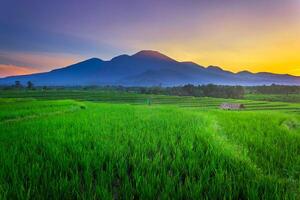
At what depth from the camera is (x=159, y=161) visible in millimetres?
2736

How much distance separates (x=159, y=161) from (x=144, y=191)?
2.80 ft

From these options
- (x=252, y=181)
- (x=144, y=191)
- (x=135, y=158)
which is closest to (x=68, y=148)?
(x=135, y=158)

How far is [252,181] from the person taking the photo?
210 cm

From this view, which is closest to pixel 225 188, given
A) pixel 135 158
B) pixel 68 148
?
pixel 135 158

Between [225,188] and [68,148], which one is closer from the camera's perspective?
[225,188]

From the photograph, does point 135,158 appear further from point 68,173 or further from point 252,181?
point 252,181

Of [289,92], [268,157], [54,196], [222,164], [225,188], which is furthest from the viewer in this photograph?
[289,92]

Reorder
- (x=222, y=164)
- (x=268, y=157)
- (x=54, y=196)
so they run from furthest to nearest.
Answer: (x=268, y=157)
(x=222, y=164)
(x=54, y=196)

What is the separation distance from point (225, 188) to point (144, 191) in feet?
2.28

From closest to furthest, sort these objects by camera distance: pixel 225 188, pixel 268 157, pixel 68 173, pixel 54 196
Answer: pixel 54 196 < pixel 225 188 < pixel 68 173 < pixel 268 157

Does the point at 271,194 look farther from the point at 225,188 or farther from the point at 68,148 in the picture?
the point at 68,148

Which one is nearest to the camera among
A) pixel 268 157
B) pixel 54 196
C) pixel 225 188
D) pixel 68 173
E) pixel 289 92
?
pixel 54 196

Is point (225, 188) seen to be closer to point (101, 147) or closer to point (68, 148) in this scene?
point (101, 147)

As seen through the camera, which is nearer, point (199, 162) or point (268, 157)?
point (199, 162)
